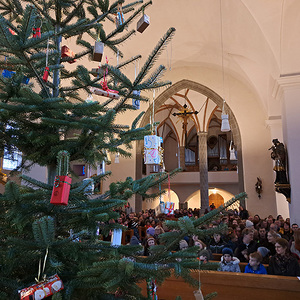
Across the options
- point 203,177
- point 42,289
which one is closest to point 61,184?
point 42,289

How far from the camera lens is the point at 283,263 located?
3820 mm

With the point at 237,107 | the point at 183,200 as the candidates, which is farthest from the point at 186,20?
the point at 183,200

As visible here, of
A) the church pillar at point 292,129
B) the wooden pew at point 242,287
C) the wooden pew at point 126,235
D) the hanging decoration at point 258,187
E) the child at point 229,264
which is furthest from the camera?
the hanging decoration at point 258,187

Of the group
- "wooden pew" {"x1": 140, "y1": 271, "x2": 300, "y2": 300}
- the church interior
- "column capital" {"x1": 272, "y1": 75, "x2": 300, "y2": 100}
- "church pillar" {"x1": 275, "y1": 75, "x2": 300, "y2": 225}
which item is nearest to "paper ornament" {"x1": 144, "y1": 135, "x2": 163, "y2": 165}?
"wooden pew" {"x1": 140, "y1": 271, "x2": 300, "y2": 300}

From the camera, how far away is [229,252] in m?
4.13

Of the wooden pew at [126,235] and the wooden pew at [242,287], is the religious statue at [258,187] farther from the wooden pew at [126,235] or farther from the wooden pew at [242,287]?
the wooden pew at [242,287]

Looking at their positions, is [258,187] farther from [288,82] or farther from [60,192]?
[60,192]

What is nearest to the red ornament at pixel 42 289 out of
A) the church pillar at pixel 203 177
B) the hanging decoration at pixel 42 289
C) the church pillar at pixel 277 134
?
the hanging decoration at pixel 42 289

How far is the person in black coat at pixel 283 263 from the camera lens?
3.71 m

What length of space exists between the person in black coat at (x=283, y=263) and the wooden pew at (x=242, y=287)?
632 mm

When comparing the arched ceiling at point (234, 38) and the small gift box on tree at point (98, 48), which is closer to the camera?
the small gift box on tree at point (98, 48)

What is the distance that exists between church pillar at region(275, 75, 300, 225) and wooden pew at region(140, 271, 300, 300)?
552 cm

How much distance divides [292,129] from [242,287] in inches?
254

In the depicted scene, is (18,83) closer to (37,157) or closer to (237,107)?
(37,157)
